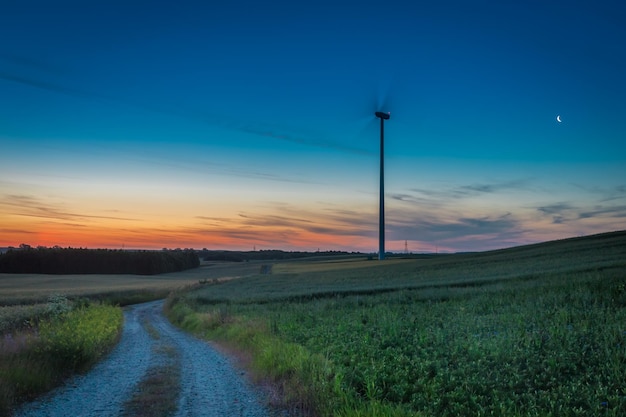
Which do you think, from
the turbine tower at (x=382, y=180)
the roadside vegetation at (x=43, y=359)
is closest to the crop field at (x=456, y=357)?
the roadside vegetation at (x=43, y=359)

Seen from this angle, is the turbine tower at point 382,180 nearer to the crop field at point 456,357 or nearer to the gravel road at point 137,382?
the crop field at point 456,357

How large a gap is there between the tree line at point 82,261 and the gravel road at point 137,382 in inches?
4692

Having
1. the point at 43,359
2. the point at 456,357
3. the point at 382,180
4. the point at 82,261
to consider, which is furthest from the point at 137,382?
the point at 82,261

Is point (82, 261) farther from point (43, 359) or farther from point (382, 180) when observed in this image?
point (43, 359)

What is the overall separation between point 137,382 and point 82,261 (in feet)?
420

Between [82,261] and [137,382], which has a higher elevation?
[82,261]

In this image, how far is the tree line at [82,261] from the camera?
397 feet

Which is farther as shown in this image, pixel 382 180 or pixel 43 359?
pixel 382 180

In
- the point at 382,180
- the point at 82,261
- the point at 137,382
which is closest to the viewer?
the point at 137,382

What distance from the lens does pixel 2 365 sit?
1226 centimetres

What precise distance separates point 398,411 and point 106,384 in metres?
8.94

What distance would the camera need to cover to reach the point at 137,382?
13445 millimetres

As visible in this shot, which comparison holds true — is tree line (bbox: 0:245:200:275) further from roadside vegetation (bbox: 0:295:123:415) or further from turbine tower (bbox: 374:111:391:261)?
roadside vegetation (bbox: 0:295:123:415)

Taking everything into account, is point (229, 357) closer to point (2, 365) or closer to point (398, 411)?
point (2, 365)
